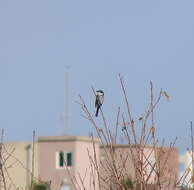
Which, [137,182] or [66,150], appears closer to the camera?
[137,182]

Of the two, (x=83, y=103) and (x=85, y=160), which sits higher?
(x=85, y=160)

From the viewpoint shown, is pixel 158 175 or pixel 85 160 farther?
pixel 85 160

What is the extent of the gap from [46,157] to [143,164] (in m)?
46.1

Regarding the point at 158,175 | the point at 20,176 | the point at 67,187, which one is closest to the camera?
the point at 158,175

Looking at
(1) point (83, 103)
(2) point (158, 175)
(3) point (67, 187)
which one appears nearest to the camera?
(2) point (158, 175)

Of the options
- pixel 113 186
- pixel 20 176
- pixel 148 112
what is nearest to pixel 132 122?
pixel 148 112

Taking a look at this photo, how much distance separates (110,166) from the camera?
4871 millimetres

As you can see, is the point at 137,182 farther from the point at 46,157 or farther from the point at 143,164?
the point at 46,157

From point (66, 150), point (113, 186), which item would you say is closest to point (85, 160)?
point (66, 150)

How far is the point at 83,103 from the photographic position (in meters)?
5.05

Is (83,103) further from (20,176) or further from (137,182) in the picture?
(20,176)

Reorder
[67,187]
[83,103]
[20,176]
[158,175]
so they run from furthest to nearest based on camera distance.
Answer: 1. [20,176]
2. [67,187]
3. [83,103]
4. [158,175]

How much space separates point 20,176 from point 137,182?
48559 millimetres

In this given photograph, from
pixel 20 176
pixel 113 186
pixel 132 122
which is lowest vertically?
pixel 113 186
